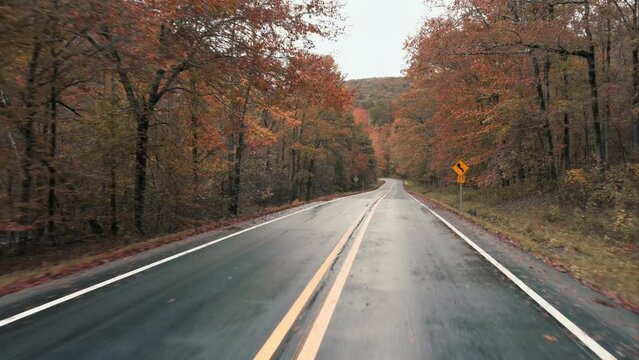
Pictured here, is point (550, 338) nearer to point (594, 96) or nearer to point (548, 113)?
point (594, 96)

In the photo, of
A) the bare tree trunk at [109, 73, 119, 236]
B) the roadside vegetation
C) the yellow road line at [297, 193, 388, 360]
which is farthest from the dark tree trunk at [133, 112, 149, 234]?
the roadside vegetation

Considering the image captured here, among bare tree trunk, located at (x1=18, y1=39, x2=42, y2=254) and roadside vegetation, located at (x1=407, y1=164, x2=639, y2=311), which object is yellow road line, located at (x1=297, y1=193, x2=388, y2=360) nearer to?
roadside vegetation, located at (x1=407, y1=164, x2=639, y2=311)

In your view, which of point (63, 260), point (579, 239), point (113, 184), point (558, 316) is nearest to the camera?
point (558, 316)

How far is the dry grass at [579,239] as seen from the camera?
23.1 feet

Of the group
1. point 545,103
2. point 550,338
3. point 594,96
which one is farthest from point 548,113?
point 550,338

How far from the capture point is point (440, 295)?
18.8 feet

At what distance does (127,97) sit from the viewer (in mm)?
14953

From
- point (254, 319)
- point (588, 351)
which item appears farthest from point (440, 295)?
point (254, 319)

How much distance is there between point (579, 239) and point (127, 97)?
1491cm

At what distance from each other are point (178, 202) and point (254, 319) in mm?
13955

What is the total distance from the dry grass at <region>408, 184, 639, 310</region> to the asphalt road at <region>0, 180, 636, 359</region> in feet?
5.43

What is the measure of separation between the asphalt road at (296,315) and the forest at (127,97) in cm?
516

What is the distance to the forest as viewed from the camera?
9.46 m

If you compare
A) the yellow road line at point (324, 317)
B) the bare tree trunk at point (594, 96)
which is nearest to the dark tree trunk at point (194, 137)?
the yellow road line at point (324, 317)
